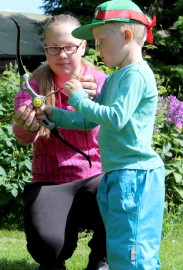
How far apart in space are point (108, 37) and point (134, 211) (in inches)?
31.5

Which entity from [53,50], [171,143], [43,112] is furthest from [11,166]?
[43,112]

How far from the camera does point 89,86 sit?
3.14 meters

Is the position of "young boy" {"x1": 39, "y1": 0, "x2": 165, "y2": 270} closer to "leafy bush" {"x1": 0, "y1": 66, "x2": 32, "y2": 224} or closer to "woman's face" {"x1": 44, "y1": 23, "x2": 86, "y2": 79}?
"woman's face" {"x1": 44, "y1": 23, "x2": 86, "y2": 79}

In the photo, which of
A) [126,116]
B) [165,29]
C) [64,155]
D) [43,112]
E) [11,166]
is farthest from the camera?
[165,29]

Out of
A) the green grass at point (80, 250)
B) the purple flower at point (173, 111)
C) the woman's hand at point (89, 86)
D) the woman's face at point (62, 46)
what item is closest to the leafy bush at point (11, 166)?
the green grass at point (80, 250)

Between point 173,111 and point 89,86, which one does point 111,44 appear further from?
point 173,111

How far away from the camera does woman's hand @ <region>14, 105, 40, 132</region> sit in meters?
3.08

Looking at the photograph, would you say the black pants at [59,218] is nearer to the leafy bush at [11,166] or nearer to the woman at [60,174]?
the woman at [60,174]

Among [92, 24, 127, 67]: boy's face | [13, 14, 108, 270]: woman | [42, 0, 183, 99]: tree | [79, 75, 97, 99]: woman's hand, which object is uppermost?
[92, 24, 127, 67]: boy's face

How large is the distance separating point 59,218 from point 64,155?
38 centimetres

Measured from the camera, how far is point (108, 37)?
8.87 feet

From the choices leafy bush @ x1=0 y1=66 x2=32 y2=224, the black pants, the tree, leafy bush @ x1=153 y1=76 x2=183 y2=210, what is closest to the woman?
the black pants

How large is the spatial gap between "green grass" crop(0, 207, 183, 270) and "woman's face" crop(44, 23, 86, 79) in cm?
132

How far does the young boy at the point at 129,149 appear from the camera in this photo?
269 cm
